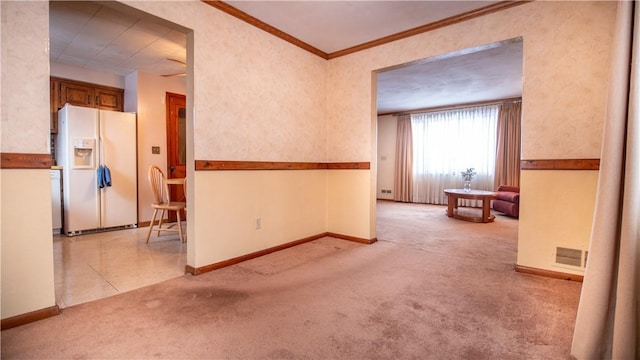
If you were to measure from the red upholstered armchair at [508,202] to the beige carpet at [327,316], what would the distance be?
3189mm

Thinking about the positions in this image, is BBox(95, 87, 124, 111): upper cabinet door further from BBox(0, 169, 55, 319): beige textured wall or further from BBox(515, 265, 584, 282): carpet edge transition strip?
BBox(515, 265, 584, 282): carpet edge transition strip

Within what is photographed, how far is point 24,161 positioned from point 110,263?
150 cm

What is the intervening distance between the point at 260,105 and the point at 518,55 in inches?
141

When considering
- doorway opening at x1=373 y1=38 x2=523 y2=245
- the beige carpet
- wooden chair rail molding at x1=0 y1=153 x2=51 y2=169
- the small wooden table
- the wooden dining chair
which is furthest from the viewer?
the small wooden table

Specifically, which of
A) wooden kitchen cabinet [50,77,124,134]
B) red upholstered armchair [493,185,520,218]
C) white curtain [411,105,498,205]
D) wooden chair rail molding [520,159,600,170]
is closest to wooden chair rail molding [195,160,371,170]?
wooden chair rail molding [520,159,600,170]

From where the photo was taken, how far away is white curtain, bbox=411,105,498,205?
7098 mm

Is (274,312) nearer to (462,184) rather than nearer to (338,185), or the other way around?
(338,185)

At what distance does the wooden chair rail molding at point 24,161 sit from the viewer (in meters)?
1.73

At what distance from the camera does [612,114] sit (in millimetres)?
1345

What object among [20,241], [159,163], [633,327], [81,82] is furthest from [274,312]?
[81,82]

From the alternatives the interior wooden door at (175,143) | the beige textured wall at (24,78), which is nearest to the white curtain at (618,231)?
the beige textured wall at (24,78)

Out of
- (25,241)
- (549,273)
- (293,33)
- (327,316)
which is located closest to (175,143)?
(293,33)

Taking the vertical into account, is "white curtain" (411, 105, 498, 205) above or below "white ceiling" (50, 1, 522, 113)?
below

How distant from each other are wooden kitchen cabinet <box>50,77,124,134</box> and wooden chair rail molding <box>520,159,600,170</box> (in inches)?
224
